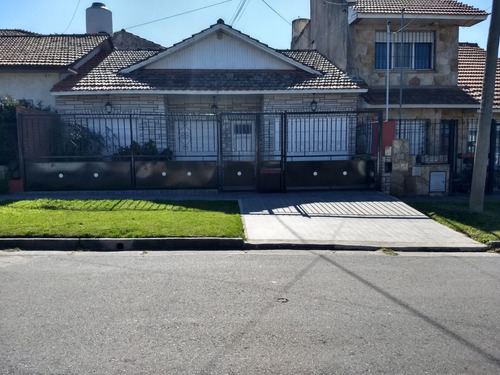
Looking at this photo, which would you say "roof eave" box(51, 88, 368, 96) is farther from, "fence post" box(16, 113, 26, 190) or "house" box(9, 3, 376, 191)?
"fence post" box(16, 113, 26, 190)

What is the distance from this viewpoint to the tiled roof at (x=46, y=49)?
15.7m

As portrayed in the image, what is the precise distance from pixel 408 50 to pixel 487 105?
8.60m

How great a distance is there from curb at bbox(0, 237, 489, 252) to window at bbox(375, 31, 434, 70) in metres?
11.4

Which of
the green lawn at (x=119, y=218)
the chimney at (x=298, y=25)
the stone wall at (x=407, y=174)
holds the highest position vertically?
the chimney at (x=298, y=25)

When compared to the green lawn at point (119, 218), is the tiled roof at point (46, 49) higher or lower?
higher

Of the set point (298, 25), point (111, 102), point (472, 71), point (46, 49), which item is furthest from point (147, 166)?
point (298, 25)

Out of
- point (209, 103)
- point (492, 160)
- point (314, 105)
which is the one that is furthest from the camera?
point (209, 103)

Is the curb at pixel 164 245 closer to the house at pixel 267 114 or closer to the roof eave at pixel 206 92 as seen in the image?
the house at pixel 267 114

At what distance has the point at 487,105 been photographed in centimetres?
934

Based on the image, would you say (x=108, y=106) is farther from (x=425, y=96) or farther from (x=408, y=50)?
(x=408, y=50)

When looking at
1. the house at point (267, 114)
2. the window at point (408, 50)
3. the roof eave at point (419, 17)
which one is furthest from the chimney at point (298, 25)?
the roof eave at point (419, 17)

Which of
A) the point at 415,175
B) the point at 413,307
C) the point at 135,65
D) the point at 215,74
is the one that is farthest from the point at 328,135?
the point at 413,307

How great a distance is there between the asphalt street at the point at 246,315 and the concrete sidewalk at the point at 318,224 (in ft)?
2.41

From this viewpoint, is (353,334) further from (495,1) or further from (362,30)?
(362,30)
